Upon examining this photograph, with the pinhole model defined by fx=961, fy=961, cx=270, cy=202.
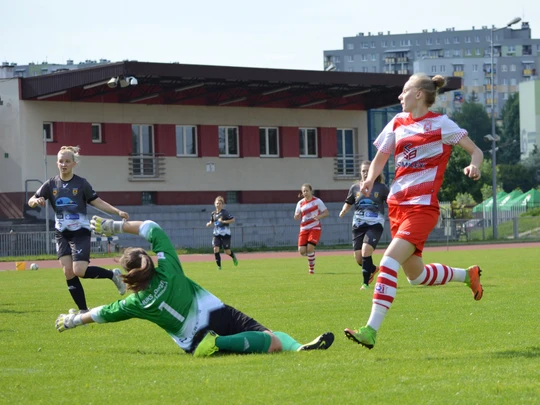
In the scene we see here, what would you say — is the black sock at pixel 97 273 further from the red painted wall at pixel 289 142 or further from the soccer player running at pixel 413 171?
the red painted wall at pixel 289 142

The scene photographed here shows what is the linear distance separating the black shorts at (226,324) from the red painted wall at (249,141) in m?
42.3

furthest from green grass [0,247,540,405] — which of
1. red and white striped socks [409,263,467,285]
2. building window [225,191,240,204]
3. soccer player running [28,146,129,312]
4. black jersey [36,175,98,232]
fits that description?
building window [225,191,240,204]

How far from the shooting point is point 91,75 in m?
41.8

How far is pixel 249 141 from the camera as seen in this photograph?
50.3 meters

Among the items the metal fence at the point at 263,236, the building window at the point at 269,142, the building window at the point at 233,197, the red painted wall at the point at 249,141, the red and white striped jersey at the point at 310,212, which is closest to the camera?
the red and white striped jersey at the point at 310,212

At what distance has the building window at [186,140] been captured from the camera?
4847cm

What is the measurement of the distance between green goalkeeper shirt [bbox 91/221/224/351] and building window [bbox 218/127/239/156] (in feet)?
138

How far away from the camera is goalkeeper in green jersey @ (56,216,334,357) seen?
7.41 m

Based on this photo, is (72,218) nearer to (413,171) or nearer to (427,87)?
(413,171)

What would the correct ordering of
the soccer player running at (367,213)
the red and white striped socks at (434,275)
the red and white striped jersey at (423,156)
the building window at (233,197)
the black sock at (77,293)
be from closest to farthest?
the red and white striped jersey at (423,156) → the red and white striped socks at (434,275) → the black sock at (77,293) → the soccer player running at (367,213) → the building window at (233,197)

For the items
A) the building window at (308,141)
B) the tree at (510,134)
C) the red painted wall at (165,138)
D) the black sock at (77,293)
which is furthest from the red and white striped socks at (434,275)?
the tree at (510,134)

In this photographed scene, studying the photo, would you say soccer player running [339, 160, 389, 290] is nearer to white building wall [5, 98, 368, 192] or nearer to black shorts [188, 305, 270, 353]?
black shorts [188, 305, 270, 353]

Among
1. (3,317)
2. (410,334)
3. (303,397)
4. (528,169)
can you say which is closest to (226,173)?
(3,317)

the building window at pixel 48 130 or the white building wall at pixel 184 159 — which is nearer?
the white building wall at pixel 184 159
